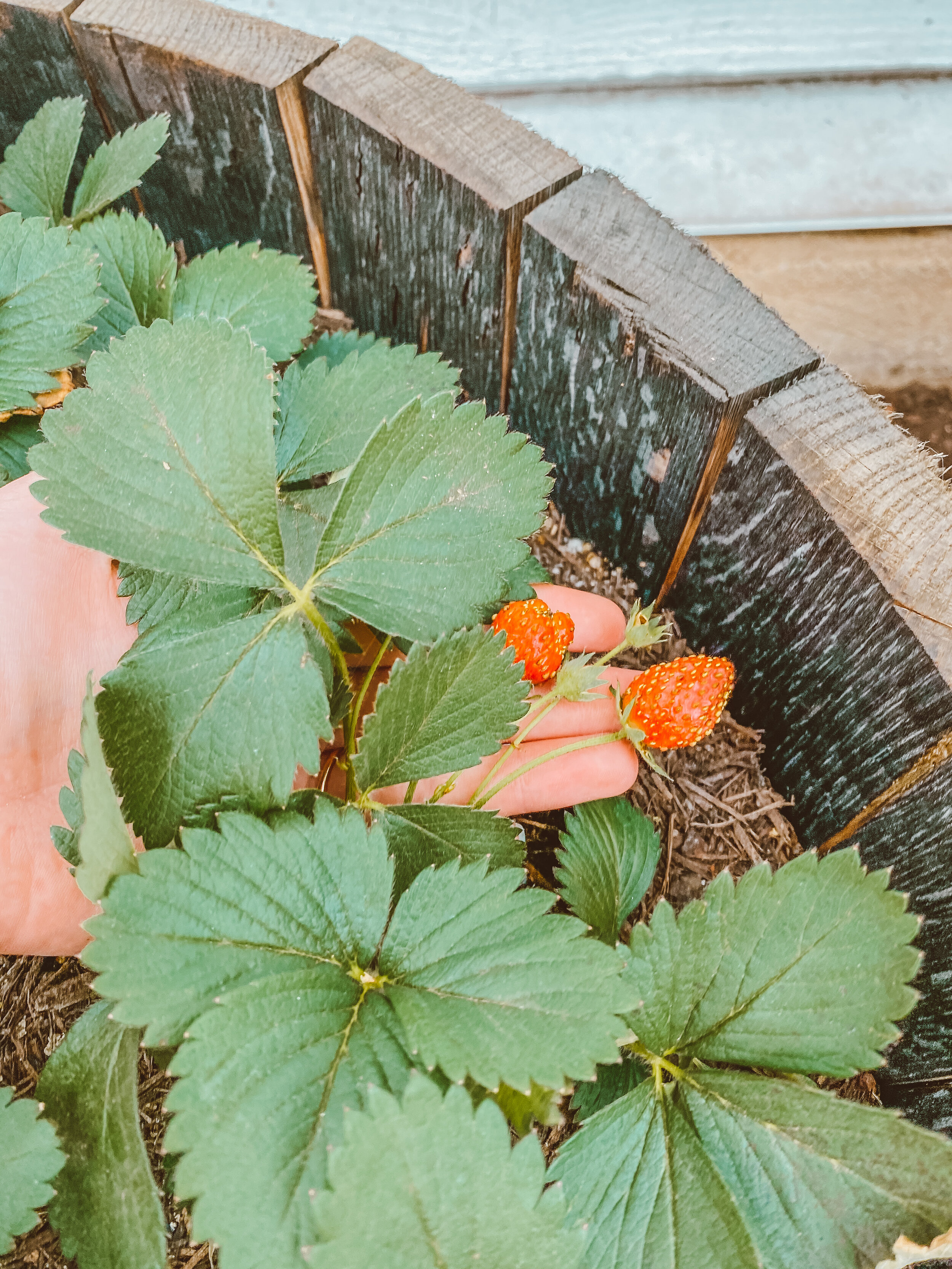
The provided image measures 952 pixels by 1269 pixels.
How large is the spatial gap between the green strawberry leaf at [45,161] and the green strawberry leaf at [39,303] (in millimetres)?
128

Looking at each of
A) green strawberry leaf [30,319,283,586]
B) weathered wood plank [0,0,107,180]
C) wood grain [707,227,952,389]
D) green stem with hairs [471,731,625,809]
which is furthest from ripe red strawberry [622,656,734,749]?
wood grain [707,227,952,389]

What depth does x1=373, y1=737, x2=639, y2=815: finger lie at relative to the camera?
96cm

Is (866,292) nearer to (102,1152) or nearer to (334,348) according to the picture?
(334,348)

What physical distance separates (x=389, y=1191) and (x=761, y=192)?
1972 millimetres

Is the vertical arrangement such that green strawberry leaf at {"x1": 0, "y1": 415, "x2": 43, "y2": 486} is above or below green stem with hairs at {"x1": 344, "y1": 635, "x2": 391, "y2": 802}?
above

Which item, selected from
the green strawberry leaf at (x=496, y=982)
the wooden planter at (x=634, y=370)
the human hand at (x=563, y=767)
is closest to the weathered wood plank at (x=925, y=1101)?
the wooden planter at (x=634, y=370)

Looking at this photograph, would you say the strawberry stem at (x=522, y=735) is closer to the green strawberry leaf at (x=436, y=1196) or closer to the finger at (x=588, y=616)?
the finger at (x=588, y=616)

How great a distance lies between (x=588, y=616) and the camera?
3.45 feet

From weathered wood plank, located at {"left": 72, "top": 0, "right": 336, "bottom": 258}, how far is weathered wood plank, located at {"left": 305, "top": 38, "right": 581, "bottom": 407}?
0.16 feet

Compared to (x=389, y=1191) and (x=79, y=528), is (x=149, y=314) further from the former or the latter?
(x=389, y=1191)

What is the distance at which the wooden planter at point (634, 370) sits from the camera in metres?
0.83

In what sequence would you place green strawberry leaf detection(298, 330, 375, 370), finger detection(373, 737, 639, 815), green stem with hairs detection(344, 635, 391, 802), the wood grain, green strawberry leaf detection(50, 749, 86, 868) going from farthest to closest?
the wood grain, green strawberry leaf detection(298, 330, 375, 370), finger detection(373, 737, 639, 815), green stem with hairs detection(344, 635, 391, 802), green strawberry leaf detection(50, 749, 86, 868)

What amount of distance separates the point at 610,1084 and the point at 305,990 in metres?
0.35

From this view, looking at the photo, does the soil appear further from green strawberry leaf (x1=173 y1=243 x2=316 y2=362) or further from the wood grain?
green strawberry leaf (x1=173 y1=243 x2=316 y2=362)
